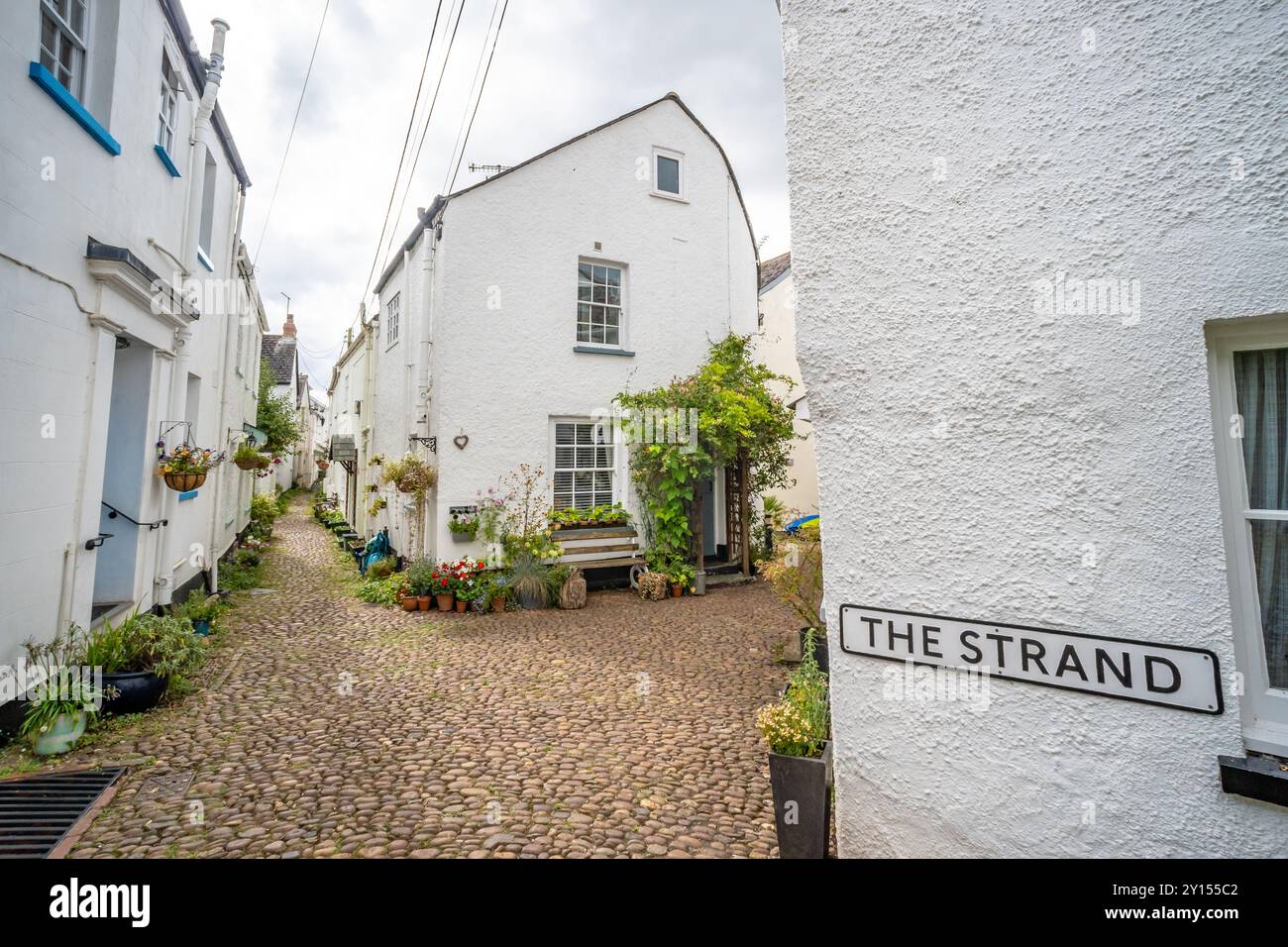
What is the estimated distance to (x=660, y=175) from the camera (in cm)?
1191

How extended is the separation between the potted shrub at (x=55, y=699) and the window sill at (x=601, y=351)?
7672mm

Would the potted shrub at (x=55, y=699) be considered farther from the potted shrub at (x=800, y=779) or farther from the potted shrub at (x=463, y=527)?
the potted shrub at (x=463, y=527)

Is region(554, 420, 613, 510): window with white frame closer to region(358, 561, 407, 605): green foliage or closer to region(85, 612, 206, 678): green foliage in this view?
region(358, 561, 407, 605): green foliage

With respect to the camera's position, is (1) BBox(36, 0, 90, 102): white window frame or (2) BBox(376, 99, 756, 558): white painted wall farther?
(2) BBox(376, 99, 756, 558): white painted wall

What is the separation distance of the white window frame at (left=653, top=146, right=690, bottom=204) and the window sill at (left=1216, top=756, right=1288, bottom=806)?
38.5ft

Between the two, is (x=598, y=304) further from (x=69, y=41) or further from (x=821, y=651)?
(x=821, y=651)

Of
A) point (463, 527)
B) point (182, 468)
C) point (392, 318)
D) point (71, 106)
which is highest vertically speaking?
point (392, 318)

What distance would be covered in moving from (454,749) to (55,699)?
111 inches

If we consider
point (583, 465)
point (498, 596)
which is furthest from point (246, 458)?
point (583, 465)

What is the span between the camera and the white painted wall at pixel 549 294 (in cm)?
983

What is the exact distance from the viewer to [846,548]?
8.14ft

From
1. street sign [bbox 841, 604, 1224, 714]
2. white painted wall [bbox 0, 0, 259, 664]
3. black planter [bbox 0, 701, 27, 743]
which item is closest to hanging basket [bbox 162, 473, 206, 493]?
white painted wall [bbox 0, 0, 259, 664]

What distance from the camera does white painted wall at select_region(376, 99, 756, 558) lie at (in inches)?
387
